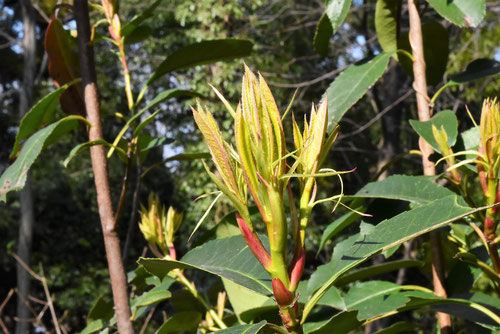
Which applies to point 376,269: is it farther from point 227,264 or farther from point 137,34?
point 137,34

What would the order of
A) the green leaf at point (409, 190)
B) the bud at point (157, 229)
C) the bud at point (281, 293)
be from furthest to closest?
the bud at point (157, 229), the green leaf at point (409, 190), the bud at point (281, 293)

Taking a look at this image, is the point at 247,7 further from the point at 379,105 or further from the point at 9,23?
the point at 9,23

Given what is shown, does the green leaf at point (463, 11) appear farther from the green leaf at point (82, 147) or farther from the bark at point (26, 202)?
the bark at point (26, 202)

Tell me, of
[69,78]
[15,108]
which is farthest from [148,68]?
[69,78]

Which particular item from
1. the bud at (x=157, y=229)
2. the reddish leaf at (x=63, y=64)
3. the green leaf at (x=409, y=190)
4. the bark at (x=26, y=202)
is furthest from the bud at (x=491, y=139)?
the bark at (x=26, y=202)

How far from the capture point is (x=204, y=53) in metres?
0.93

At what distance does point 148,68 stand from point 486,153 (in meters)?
7.29

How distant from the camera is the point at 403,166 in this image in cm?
803

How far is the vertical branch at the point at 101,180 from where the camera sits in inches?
30.0

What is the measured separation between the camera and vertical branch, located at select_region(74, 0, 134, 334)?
2.50ft

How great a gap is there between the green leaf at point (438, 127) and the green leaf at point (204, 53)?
0.33 m

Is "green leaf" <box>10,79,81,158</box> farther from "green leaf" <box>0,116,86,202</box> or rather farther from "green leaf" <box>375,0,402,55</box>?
"green leaf" <box>375,0,402,55</box>

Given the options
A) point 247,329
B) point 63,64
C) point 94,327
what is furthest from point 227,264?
point 63,64

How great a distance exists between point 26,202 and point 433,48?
5.66 metres
